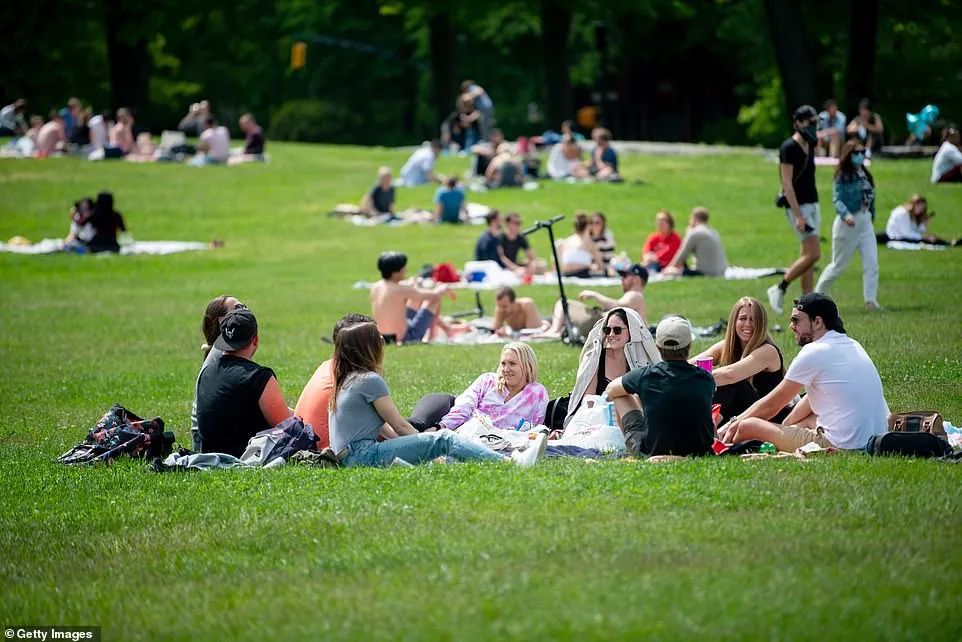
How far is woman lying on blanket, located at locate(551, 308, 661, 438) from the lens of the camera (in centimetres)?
1107

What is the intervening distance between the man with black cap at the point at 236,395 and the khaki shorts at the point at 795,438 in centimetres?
347

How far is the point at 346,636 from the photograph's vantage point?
21.8 ft

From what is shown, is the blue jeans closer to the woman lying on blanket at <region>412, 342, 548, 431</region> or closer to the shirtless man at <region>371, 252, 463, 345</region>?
the woman lying on blanket at <region>412, 342, 548, 431</region>

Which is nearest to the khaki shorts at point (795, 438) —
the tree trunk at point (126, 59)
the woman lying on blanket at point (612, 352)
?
the woman lying on blanket at point (612, 352)

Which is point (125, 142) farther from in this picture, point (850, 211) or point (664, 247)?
point (850, 211)

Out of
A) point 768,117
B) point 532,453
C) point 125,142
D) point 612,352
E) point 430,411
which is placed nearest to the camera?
point 532,453

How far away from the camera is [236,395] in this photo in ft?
35.0

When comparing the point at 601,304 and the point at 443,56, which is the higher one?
the point at 443,56

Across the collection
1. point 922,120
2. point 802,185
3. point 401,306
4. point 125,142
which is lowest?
point 401,306

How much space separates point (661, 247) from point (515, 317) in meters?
6.85

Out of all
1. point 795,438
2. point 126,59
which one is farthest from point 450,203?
point 126,59

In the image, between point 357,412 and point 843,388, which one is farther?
point 357,412

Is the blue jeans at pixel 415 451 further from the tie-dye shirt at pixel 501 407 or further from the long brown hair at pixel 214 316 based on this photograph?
the long brown hair at pixel 214 316

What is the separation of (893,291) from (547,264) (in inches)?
298
